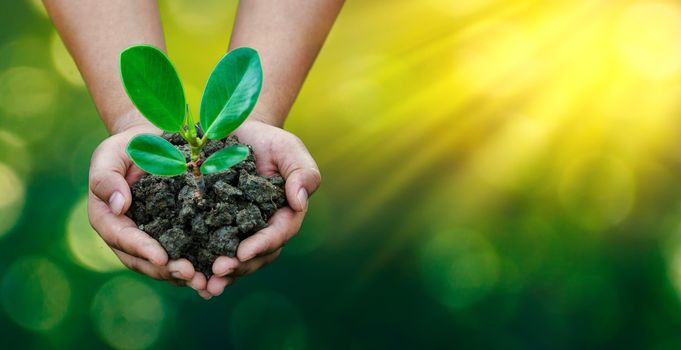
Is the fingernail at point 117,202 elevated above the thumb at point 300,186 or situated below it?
above

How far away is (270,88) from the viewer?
1715 mm

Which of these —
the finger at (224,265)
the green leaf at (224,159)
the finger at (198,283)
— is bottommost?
the finger at (198,283)

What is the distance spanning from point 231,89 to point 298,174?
8.5 inches

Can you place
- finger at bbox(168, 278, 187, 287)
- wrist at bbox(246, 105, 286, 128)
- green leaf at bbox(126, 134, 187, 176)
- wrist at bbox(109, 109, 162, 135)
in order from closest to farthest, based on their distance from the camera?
green leaf at bbox(126, 134, 187, 176), finger at bbox(168, 278, 187, 287), wrist at bbox(109, 109, 162, 135), wrist at bbox(246, 105, 286, 128)

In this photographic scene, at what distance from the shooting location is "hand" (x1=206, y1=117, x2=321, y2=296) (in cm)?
130

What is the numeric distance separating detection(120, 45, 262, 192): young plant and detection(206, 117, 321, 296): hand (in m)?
0.16

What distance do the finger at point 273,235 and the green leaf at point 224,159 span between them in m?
0.15

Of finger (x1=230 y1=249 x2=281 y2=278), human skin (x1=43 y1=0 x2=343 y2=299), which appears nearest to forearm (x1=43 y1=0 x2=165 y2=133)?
human skin (x1=43 y1=0 x2=343 y2=299)

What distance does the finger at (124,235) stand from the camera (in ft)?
4.15

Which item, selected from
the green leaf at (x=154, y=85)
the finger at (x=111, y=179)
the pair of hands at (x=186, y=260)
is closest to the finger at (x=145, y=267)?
the pair of hands at (x=186, y=260)

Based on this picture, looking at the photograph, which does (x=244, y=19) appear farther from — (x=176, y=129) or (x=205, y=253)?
(x=205, y=253)

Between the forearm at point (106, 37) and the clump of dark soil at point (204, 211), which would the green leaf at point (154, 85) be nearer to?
the clump of dark soil at point (204, 211)

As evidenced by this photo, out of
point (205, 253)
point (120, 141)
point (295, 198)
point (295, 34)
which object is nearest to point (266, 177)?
point (295, 198)

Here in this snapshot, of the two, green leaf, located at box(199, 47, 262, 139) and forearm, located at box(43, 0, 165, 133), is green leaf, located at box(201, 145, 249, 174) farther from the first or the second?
forearm, located at box(43, 0, 165, 133)
